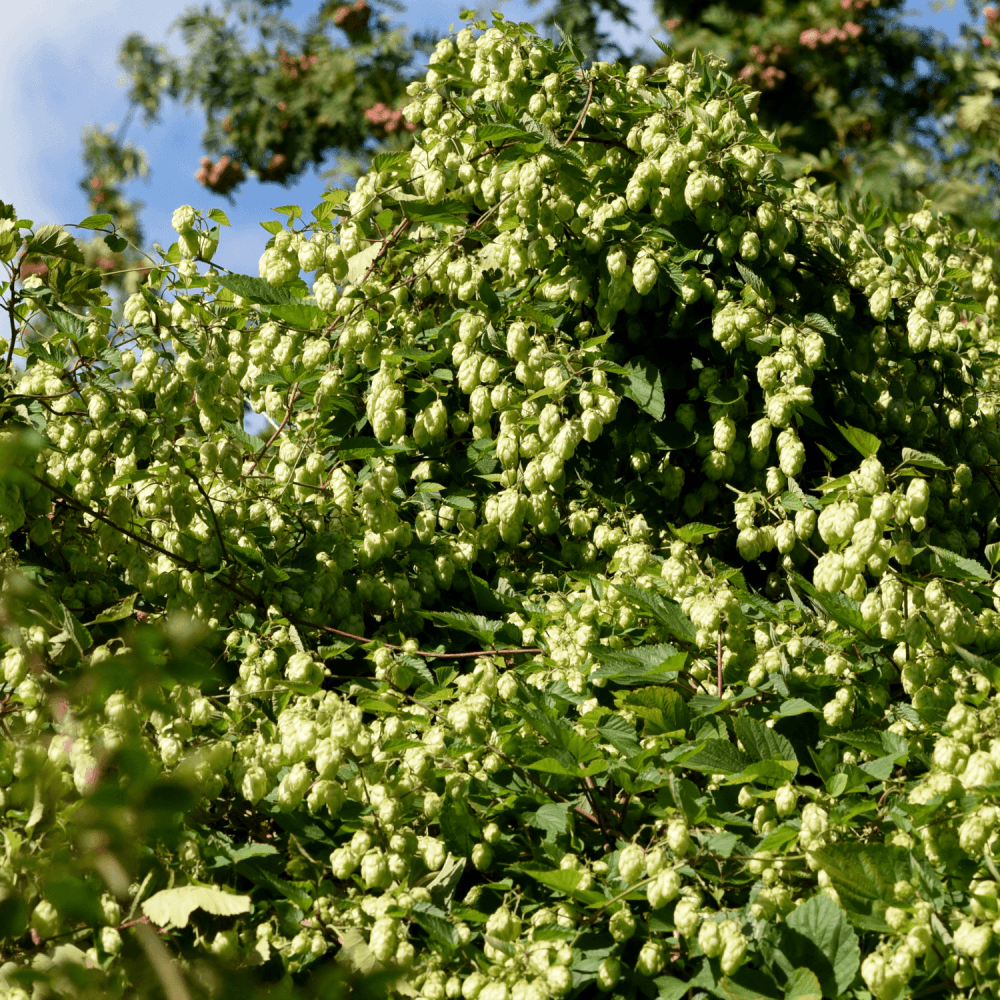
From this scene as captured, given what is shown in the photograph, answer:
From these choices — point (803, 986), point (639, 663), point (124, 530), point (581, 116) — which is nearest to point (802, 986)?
point (803, 986)

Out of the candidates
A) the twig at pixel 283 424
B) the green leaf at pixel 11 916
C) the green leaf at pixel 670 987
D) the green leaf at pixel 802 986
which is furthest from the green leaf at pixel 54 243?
the green leaf at pixel 802 986

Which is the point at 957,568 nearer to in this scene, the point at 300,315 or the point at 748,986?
the point at 748,986

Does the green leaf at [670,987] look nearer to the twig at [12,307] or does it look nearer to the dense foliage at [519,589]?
the dense foliage at [519,589]

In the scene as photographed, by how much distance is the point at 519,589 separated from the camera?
3.35 m

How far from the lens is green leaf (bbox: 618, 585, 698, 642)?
2.54m

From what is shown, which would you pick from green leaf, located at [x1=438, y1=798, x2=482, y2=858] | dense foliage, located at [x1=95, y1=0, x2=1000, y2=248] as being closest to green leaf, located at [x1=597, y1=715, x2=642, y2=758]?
green leaf, located at [x1=438, y1=798, x2=482, y2=858]

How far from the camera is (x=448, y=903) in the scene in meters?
2.09

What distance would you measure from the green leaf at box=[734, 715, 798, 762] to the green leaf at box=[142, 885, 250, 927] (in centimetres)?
Answer: 106

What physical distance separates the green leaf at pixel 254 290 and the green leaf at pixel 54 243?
15.8 inches

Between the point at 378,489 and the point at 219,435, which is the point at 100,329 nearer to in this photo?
the point at 219,435

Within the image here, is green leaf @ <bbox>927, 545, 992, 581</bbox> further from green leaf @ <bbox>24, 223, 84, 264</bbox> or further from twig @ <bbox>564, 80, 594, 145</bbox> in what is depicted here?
green leaf @ <bbox>24, 223, 84, 264</bbox>

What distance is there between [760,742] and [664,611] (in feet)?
1.33

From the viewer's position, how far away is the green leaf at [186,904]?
1.85m

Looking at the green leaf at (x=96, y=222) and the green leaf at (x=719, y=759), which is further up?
the green leaf at (x=96, y=222)
